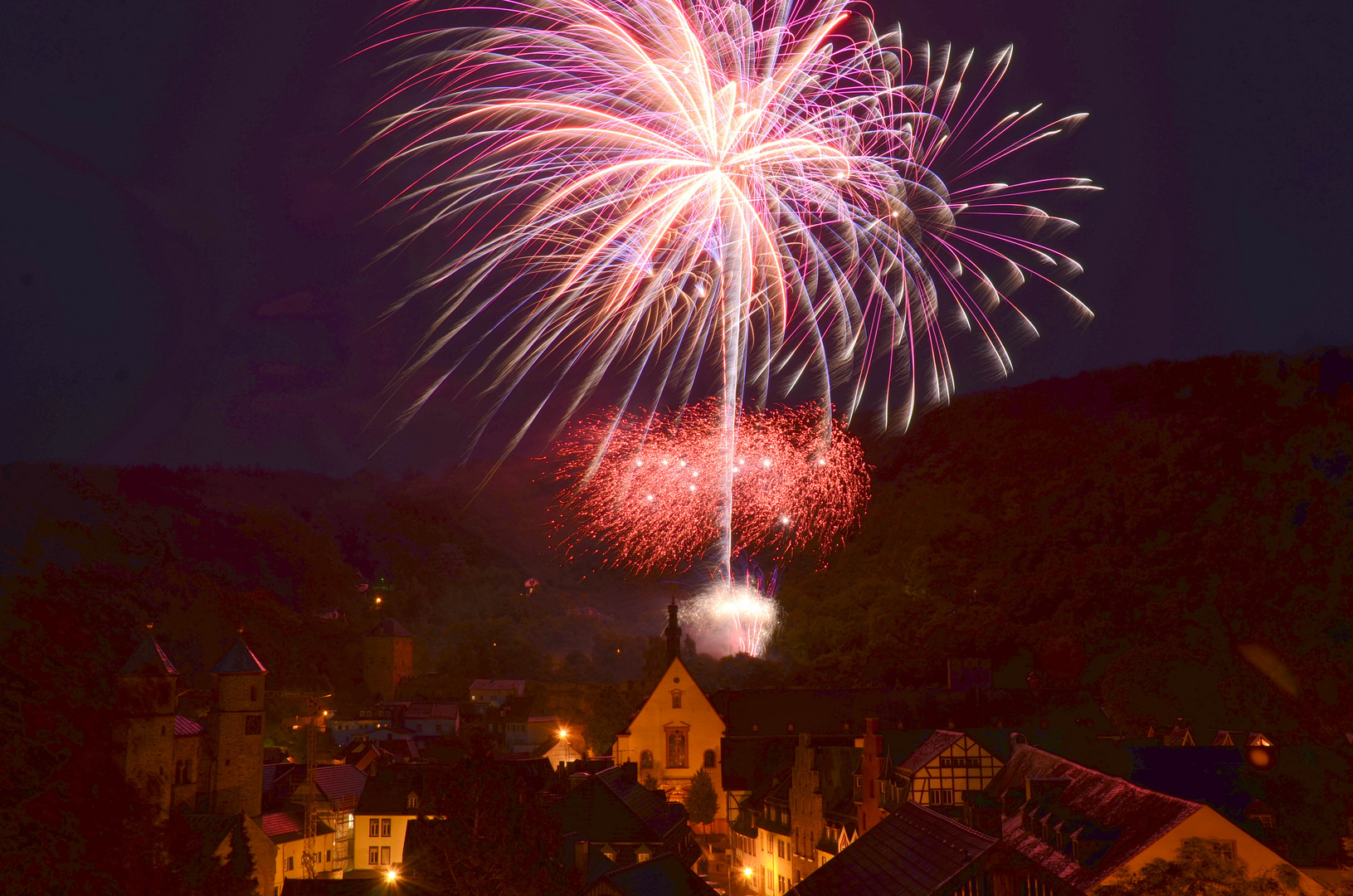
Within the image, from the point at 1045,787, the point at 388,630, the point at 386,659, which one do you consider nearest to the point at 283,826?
the point at 1045,787

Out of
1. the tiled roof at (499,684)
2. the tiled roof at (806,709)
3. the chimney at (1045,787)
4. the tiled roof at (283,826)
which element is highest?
the tiled roof at (499,684)

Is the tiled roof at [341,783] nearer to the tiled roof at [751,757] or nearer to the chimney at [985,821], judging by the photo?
the tiled roof at [751,757]

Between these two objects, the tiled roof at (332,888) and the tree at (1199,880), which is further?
the tiled roof at (332,888)

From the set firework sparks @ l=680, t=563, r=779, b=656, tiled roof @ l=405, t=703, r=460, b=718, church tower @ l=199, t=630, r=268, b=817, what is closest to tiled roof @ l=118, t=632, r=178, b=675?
church tower @ l=199, t=630, r=268, b=817

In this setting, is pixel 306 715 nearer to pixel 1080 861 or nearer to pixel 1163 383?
pixel 1080 861

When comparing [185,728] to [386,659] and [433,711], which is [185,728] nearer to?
[433,711]

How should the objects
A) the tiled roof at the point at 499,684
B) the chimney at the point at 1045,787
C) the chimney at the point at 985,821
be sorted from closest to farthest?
the chimney at the point at 985,821
the chimney at the point at 1045,787
the tiled roof at the point at 499,684

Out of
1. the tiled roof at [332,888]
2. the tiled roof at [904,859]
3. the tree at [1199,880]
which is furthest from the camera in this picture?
the tiled roof at [332,888]

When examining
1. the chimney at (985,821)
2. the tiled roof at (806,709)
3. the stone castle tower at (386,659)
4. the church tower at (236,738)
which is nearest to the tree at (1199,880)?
the chimney at (985,821)
